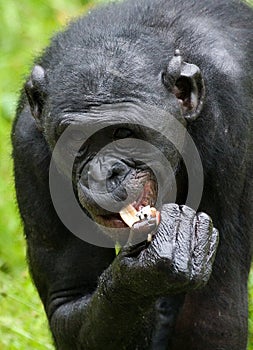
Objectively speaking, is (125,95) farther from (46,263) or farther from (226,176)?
(46,263)

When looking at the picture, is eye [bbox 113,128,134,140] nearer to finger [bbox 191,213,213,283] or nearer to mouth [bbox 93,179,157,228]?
mouth [bbox 93,179,157,228]

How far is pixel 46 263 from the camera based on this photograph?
720 centimetres

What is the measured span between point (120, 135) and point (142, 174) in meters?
0.23

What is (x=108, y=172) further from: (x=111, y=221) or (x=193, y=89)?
(x=193, y=89)

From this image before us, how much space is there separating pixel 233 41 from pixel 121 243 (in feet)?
4.28

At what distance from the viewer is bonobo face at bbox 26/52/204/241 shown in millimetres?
6355

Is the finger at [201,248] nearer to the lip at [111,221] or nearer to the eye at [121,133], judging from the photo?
the lip at [111,221]

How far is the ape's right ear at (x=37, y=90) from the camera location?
22.3ft

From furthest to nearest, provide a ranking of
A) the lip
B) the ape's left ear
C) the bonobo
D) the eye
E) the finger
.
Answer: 1. the ape's left ear
2. the eye
3. the lip
4. the bonobo
5. the finger

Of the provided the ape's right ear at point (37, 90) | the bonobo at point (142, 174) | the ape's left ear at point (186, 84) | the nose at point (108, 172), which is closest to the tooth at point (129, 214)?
the bonobo at point (142, 174)

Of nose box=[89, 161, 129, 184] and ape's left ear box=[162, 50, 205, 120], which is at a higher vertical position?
ape's left ear box=[162, 50, 205, 120]

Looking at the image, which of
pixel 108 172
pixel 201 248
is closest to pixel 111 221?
pixel 108 172

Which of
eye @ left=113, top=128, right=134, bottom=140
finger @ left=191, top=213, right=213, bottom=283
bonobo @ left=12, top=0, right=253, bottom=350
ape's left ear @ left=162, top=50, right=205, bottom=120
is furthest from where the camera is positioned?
ape's left ear @ left=162, top=50, right=205, bottom=120

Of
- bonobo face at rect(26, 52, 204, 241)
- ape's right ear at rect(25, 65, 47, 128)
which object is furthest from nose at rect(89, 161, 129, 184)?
ape's right ear at rect(25, 65, 47, 128)
